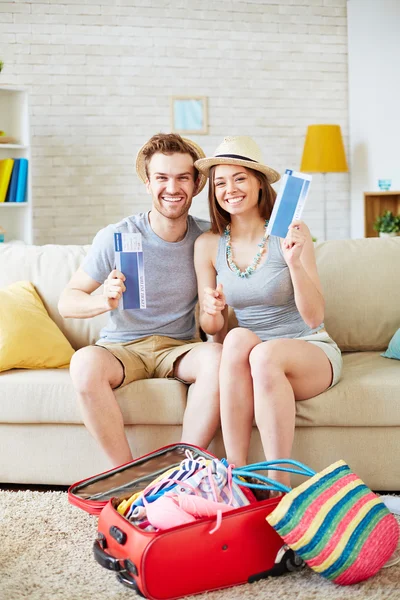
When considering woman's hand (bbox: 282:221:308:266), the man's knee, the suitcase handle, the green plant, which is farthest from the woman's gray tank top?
the green plant

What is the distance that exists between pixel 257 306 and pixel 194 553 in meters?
0.99

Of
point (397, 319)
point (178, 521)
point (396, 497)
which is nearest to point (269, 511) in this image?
point (178, 521)

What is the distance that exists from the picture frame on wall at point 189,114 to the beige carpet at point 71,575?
4.28m

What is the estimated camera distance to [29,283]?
9.57ft

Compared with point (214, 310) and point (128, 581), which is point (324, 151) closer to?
point (214, 310)

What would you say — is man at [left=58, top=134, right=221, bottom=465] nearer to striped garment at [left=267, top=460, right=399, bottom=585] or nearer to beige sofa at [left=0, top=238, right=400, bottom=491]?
beige sofa at [left=0, top=238, right=400, bottom=491]

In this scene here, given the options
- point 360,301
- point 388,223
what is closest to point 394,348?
point 360,301

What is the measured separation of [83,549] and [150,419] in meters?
0.51

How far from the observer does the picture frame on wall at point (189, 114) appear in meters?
5.98

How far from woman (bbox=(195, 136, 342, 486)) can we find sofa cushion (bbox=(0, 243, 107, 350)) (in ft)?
1.93

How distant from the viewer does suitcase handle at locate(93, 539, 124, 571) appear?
5.56 feet

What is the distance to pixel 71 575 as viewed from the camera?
1831 mm

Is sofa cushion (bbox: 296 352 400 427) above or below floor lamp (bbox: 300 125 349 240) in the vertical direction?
below

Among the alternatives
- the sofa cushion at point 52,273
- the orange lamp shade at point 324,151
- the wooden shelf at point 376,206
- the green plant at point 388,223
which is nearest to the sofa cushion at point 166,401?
the sofa cushion at point 52,273
